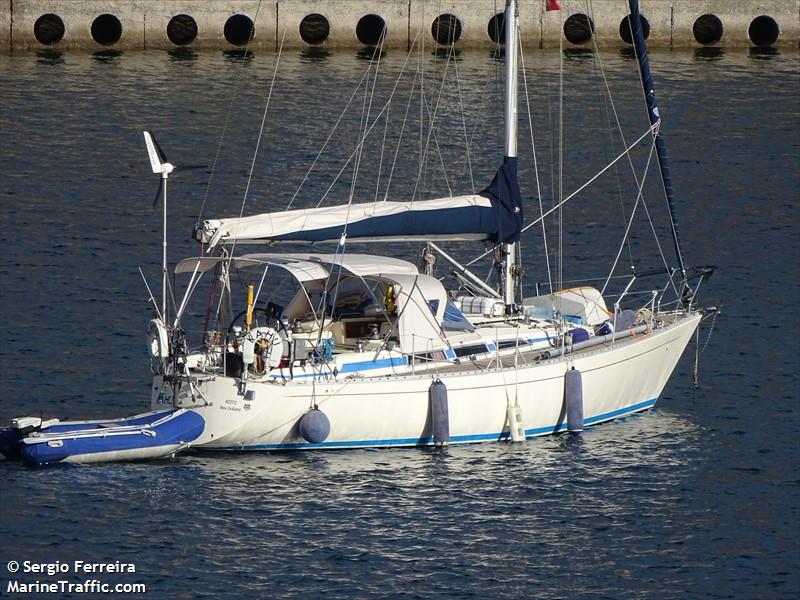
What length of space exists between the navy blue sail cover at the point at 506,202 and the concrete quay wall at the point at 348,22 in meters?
46.2

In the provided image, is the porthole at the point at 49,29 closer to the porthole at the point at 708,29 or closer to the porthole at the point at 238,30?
the porthole at the point at 238,30

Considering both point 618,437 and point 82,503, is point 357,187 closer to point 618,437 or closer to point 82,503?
point 618,437

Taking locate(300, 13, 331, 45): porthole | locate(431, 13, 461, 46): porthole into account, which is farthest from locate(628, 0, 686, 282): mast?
locate(300, 13, 331, 45): porthole

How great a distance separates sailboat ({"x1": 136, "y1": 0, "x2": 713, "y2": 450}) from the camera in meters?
37.7

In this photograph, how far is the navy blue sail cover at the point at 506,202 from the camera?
137 feet

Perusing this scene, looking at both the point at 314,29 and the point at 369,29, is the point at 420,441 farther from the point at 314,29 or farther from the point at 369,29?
the point at 314,29

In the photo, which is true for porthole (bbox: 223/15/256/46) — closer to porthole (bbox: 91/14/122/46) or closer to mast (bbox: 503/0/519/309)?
porthole (bbox: 91/14/122/46)

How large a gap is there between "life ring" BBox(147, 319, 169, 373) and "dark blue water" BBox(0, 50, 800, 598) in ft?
7.71

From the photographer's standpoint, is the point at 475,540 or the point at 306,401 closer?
the point at 475,540

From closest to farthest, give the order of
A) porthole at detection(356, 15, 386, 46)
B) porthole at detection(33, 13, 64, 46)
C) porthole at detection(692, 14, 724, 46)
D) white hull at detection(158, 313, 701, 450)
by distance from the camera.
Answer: white hull at detection(158, 313, 701, 450) < porthole at detection(33, 13, 64, 46) < porthole at detection(356, 15, 386, 46) < porthole at detection(692, 14, 724, 46)

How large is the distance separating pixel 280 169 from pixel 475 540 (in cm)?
3454

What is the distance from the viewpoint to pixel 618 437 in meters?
40.7

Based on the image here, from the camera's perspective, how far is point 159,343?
1492 inches

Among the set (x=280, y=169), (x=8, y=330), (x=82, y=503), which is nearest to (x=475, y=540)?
(x=82, y=503)
